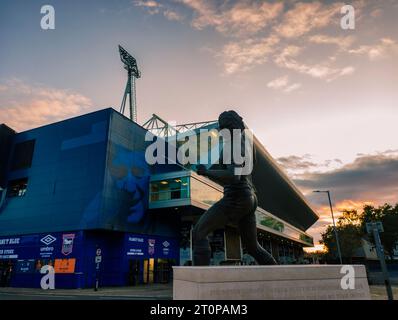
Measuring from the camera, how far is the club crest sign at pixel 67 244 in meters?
20.7

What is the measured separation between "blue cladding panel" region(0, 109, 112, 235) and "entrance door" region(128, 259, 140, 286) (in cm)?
527

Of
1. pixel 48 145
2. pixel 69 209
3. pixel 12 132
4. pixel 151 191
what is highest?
pixel 12 132

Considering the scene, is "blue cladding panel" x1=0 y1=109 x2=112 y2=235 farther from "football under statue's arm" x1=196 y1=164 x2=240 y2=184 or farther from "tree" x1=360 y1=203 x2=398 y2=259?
"tree" x1=360 y1=203 x2=398 y2=259

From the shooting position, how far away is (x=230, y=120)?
20.8ft

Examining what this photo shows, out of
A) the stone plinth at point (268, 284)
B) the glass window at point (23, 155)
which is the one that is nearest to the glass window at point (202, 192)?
the glass window at point (23, 155)

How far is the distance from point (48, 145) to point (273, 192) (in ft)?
138

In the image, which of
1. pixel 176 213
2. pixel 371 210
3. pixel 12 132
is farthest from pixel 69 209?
pixel 371 210

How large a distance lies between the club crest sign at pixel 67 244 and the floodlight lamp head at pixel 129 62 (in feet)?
92.3

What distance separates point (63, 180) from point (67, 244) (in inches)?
210

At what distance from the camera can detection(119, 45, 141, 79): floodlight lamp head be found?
41.2 meters

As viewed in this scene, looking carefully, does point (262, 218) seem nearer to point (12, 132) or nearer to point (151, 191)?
point (151, 191)

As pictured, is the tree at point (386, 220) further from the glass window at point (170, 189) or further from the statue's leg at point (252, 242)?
the statue's leg at point (252, 242)

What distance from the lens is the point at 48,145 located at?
2516 cm
